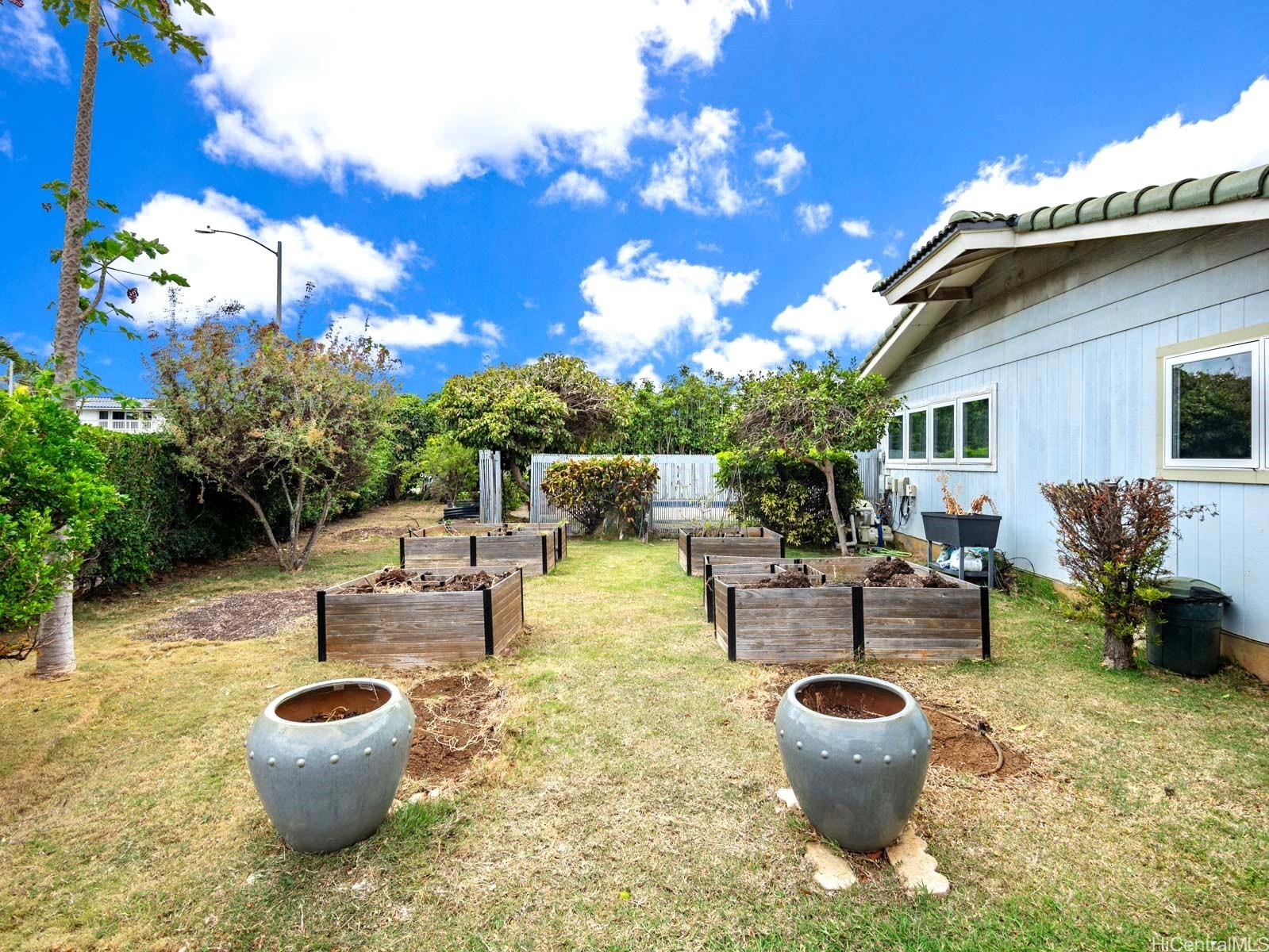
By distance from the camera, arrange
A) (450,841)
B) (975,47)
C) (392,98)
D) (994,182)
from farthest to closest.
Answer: (994,182), (392,98), (975,47), (450,841)

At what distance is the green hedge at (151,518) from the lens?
7188 mm

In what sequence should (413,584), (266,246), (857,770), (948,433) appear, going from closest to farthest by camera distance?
1. (857,770)
2. (413,584)
3. (948,433)
4. (266,246)

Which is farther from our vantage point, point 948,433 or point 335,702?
point 948,433

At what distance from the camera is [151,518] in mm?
7992

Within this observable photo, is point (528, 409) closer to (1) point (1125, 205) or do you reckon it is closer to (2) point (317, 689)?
(1) point (1125, 205)

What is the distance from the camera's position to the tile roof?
409 cm

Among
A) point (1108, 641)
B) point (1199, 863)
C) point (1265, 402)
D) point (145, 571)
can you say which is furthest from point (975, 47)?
point (145, 571)

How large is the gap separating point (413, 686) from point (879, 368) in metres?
10.0

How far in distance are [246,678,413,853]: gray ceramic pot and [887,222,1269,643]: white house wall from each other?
6.01 metres

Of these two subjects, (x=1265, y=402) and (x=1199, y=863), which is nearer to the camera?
(x=1199, y=863)

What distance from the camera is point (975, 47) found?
743 cm

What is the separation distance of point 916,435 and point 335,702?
33.1 ft

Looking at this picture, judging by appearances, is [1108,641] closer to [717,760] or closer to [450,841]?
[717,760]

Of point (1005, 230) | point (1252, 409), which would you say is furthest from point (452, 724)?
point (1005, 230)
